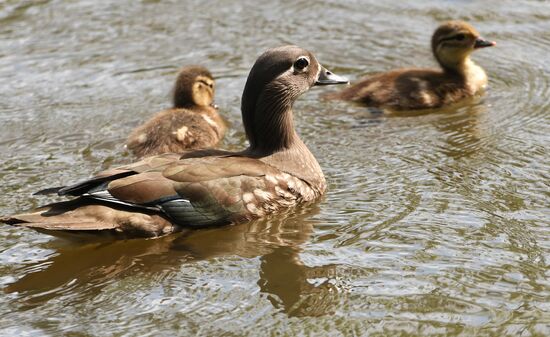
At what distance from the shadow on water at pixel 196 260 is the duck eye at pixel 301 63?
96 cm

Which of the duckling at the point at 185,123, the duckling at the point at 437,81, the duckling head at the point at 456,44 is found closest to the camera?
the duckling at the point at 185,123

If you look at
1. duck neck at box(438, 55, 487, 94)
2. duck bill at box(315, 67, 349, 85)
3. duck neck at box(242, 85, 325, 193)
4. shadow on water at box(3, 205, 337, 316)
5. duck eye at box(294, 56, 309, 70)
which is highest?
duck eye at box(294, 56, 309, 70)

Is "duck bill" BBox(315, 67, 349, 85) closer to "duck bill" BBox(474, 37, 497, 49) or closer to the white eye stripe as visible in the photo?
the white eye stripe

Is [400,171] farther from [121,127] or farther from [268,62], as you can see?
[121,127]

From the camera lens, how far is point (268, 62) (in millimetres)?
6812

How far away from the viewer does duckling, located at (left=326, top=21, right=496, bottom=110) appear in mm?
8539

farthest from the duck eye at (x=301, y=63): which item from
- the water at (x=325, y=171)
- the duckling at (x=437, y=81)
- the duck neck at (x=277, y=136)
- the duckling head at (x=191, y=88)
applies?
the duckling at (x=437, y=81)

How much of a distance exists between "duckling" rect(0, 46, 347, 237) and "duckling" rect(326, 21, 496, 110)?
4.70 ft

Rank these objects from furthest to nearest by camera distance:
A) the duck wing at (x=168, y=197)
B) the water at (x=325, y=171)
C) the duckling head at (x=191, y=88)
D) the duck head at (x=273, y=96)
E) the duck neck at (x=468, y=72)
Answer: the duck neck at (x=468, y=72) → the duckling head at (x=191, y=88) → the duck head at (x=273, y=96) → the duck wing at (x=168, y=197) → the water at (x=325, y=171)

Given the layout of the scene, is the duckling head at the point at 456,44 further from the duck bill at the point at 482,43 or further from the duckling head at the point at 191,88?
the duckling head at the point at 191,88

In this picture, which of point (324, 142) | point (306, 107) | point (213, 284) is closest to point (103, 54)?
point (306, 107)

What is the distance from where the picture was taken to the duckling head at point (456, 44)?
891 cm

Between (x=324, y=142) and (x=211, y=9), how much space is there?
357 centimetres

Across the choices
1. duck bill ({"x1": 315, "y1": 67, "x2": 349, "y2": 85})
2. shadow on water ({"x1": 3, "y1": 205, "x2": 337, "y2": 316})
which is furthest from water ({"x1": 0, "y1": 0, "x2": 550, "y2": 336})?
duck bill ({"x1": 315, "y1": 67, "x2": 349, "y2": 85})
